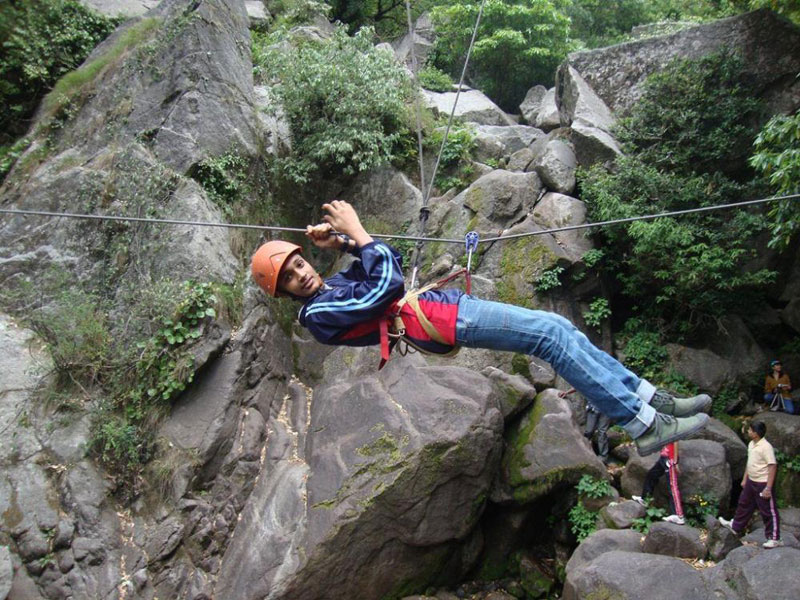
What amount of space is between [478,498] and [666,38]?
31.4ft

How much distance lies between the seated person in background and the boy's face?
786cm

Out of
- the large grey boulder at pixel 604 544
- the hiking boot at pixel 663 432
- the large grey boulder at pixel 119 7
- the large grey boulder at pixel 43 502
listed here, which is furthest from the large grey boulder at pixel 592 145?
the large grey boulder at pixel 43 502

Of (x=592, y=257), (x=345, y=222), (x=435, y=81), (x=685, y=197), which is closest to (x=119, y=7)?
(x=435, y=81)

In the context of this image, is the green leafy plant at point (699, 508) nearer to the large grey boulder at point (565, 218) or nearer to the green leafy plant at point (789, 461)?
the green leafy plant at point (789, 461)

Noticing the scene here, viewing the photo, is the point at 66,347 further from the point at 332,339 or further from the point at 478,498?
the point at 478,498

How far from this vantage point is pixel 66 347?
7180 millimetres

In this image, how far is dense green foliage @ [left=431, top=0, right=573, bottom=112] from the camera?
1559cm

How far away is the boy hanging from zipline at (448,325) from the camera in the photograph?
134 inches

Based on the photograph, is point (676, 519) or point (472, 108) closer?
point (676, 519)

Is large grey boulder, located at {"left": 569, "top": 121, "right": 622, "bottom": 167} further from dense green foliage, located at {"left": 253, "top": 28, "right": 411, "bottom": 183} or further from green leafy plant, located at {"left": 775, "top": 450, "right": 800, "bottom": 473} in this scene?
green leafy plant, located at {"left": 775, "top": 450, "right": 800, "bottom": 473}

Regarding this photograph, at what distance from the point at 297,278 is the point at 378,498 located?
3.55 metres

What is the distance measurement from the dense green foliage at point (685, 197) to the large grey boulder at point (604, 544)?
4.21m

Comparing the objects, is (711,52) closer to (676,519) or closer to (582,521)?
(676,519)

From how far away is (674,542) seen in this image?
5.85 metres
